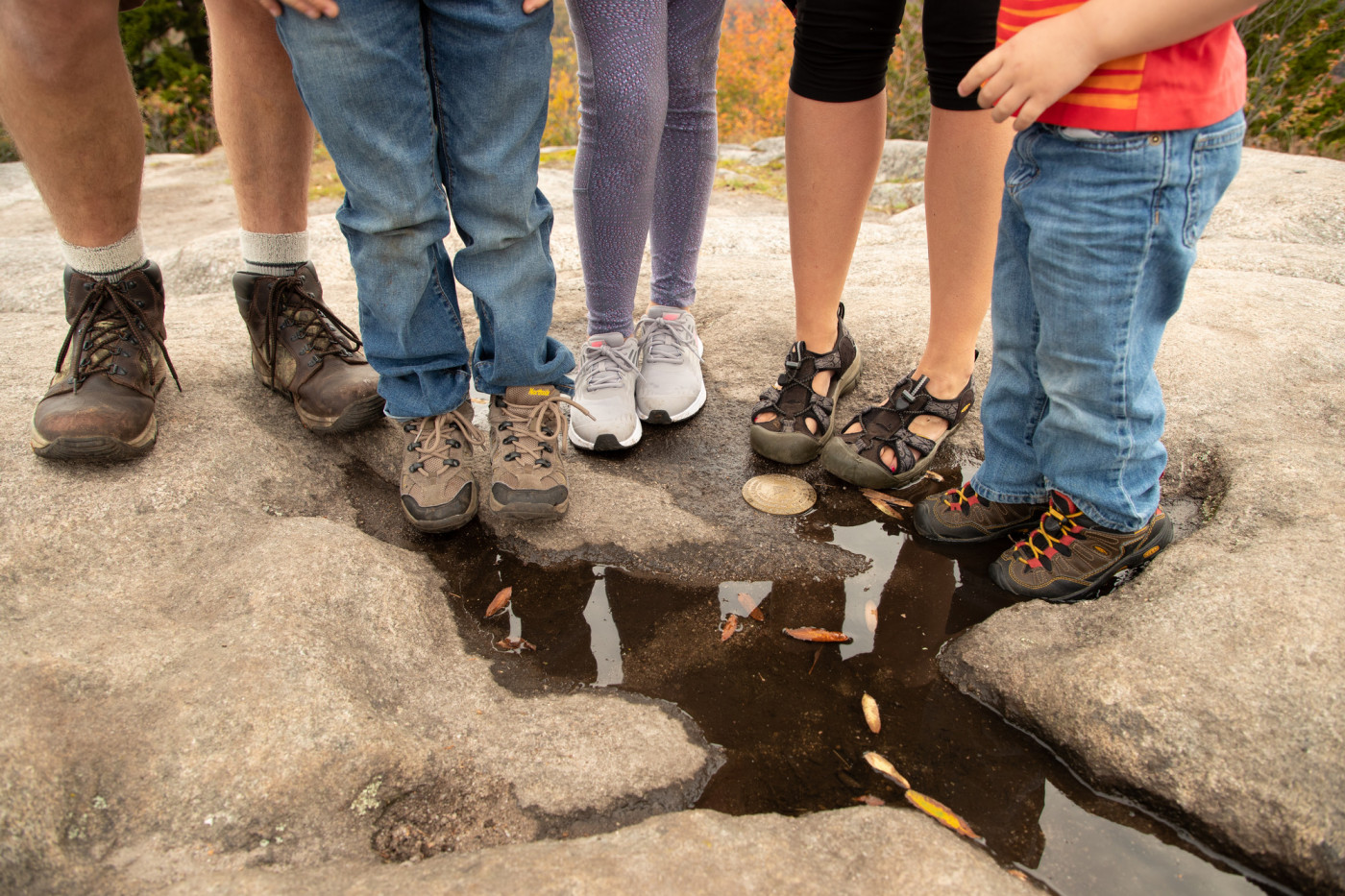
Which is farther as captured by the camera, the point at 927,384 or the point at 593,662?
the point at 927,384

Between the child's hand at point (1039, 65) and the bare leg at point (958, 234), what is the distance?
48 cm

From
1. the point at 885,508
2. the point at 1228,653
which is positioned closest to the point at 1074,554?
the point at 1228,653

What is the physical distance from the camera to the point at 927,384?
221 cm

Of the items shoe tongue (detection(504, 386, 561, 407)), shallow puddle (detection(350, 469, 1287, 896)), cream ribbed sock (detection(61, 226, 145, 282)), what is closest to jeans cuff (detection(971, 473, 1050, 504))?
shallow puddle (detection(350, 469, 1287, 896))

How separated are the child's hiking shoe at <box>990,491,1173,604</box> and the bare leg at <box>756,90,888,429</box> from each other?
73cm

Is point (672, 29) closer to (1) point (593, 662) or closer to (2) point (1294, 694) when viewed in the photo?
(1) point (593, 662)

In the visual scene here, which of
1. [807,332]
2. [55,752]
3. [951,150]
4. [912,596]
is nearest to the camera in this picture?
[55,752]

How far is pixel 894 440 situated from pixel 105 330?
2164mm

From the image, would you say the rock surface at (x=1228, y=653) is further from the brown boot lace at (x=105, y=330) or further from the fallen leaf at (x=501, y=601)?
the brown boot lace at (x=105, y=330)

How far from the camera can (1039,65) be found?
52.6 inches

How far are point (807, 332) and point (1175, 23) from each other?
1.21m

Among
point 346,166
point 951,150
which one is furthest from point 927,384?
point 346,166

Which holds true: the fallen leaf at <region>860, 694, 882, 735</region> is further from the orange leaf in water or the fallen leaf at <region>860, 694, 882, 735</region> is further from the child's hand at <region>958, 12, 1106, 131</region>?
the child's hand at <region>958, 12, 1106, 131</region>

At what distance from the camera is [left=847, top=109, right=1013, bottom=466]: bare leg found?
1878mm
